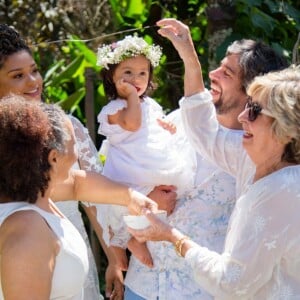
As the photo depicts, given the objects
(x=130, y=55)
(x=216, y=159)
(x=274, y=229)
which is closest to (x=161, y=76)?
(x=130, y=55)

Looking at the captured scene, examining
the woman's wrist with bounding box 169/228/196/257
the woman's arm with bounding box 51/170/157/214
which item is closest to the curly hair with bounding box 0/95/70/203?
the woman's wrist with bounding box 169/228/196/257

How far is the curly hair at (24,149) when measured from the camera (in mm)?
2430

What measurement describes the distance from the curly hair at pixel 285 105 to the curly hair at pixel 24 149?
2.44 ft

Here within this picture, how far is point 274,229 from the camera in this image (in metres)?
2.66

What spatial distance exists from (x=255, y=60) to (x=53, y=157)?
Answer: 1.24 meters

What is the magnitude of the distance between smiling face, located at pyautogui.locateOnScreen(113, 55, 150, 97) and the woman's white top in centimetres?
128

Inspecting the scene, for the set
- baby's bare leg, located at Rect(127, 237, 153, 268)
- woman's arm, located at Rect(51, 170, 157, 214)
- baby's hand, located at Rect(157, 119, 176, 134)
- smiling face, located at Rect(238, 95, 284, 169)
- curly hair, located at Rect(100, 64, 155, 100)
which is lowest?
baby's bare leg, located at Rect(127, 237, 153, 268)

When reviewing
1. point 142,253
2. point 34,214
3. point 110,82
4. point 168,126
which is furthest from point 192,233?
point 34,214

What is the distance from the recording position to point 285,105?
271cm

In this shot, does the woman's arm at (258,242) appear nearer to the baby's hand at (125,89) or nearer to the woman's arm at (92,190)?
the woman's arm at (92,190)

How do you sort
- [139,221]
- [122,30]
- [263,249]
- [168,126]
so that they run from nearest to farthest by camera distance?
1. [263,249]
2. [139,221]
3. [168,126]
4. [122,30]

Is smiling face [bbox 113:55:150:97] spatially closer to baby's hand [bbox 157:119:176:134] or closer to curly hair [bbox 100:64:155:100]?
curly hair [bbox 100:64:155:100]

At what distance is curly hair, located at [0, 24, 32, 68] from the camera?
144 inches

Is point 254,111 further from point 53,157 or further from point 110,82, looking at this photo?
point 110,82
